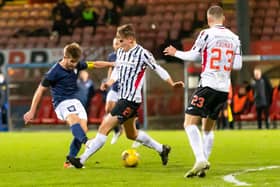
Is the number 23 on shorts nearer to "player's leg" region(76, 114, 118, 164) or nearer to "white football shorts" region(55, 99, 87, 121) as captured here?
"player's leg" region(76, 114, 118, 164)

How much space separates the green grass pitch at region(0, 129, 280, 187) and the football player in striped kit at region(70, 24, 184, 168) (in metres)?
0.32

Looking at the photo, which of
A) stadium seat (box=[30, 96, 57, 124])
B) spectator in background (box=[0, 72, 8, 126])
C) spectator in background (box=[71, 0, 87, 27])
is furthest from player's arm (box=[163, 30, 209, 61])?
spectator in background (box=[71, 0, 87, 27])

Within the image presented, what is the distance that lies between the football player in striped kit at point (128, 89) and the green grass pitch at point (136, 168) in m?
0.32

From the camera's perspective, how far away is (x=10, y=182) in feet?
35.6

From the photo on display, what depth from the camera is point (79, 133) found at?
12602 mm

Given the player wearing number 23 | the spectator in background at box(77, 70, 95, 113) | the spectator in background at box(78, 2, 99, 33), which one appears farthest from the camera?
the spectator in background at box(78, 2, 99, 33)

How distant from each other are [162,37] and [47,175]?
68.2 feet

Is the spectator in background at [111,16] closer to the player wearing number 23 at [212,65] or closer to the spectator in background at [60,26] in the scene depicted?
the spectator in background at [60,26]

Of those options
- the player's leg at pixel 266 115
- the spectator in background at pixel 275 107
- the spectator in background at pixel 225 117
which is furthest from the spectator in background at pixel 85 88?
the spectator in background at pixel 275 107

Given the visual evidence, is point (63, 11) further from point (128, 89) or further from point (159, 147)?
point (128, 89)

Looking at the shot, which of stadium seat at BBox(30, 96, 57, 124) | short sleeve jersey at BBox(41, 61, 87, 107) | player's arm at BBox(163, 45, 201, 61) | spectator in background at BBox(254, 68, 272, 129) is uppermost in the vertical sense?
player's arm at BBox(163, 45, 201, 61)

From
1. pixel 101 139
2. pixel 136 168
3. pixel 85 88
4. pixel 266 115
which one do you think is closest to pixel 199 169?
pixel 136 168

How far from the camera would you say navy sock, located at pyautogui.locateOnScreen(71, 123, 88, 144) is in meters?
12.5

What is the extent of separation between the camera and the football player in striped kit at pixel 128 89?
41.1 feet
